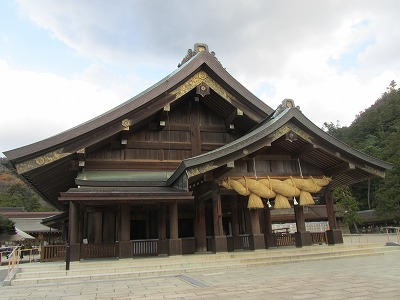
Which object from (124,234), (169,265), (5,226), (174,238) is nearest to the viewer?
(169,265)

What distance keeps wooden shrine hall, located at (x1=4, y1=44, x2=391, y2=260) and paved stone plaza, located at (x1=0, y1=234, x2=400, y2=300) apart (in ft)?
10.4

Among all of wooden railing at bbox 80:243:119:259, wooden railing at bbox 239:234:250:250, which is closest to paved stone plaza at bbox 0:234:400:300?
wooden railing at bbox 80:243:119:259

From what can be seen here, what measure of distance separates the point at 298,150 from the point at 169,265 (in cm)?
656

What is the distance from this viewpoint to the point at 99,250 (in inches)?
455

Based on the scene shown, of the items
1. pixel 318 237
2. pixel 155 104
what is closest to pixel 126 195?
pixel 155 104

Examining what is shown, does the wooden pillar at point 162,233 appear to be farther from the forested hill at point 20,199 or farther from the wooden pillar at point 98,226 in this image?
the forested hill at point 20,199

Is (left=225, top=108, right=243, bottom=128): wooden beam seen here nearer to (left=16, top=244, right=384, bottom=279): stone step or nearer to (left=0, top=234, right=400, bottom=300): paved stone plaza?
(left=16, top=244, right=384, bottom=279): stone step

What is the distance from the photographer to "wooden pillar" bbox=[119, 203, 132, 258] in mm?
10783

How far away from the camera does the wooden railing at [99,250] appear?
446 inches

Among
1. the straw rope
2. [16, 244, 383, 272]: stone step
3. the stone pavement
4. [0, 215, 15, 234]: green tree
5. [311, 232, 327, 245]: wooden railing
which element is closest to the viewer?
the stone pavement

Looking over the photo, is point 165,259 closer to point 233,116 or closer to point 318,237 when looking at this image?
point 233,116

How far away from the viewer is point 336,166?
41.8 feet

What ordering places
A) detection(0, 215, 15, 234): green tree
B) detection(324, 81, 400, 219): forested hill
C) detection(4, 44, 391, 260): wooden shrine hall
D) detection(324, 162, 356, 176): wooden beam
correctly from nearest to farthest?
detection(4, 44, 391, 260): wooden shrine hall
detection(324, 162, 356, 176): wooden beam
detection(0, 215, 15, 234): green tree
detection(324, 81, 400, 219): forested hill

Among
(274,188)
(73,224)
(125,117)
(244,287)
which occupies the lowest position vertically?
(244,287)
